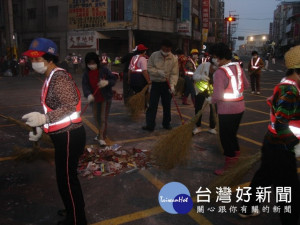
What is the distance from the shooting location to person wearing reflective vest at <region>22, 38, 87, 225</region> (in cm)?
265

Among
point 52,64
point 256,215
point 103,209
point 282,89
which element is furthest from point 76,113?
point 256,215

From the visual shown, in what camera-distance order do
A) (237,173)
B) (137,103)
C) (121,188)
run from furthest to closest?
(137,103), (121,188), (237,173)

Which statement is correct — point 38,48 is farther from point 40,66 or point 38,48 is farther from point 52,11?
point 52,11

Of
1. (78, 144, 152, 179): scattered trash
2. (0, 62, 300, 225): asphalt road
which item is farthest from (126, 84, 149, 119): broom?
(78, 144, 152, 179): scattered trash

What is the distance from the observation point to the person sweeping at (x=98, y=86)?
17.3 ft

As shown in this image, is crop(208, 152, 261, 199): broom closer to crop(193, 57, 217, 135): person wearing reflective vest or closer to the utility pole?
crop(193, 57, 217, 135): person wearing reflective vest

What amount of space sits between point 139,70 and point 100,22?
70.0 feet

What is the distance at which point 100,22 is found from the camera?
27062 millimetres

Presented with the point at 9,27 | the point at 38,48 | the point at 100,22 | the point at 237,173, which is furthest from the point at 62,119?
the point at 100,22

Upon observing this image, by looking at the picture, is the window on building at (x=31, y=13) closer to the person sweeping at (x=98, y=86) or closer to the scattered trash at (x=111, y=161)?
the person sweeping at (x=98, y=86)

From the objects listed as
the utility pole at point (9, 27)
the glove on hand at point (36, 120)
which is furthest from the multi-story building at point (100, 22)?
the glove on hand at point (36, 120)

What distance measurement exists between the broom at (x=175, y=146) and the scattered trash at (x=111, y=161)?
1.13 feet

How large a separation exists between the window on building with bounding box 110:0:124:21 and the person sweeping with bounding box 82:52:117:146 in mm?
22293

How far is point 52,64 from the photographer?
2883 mm
